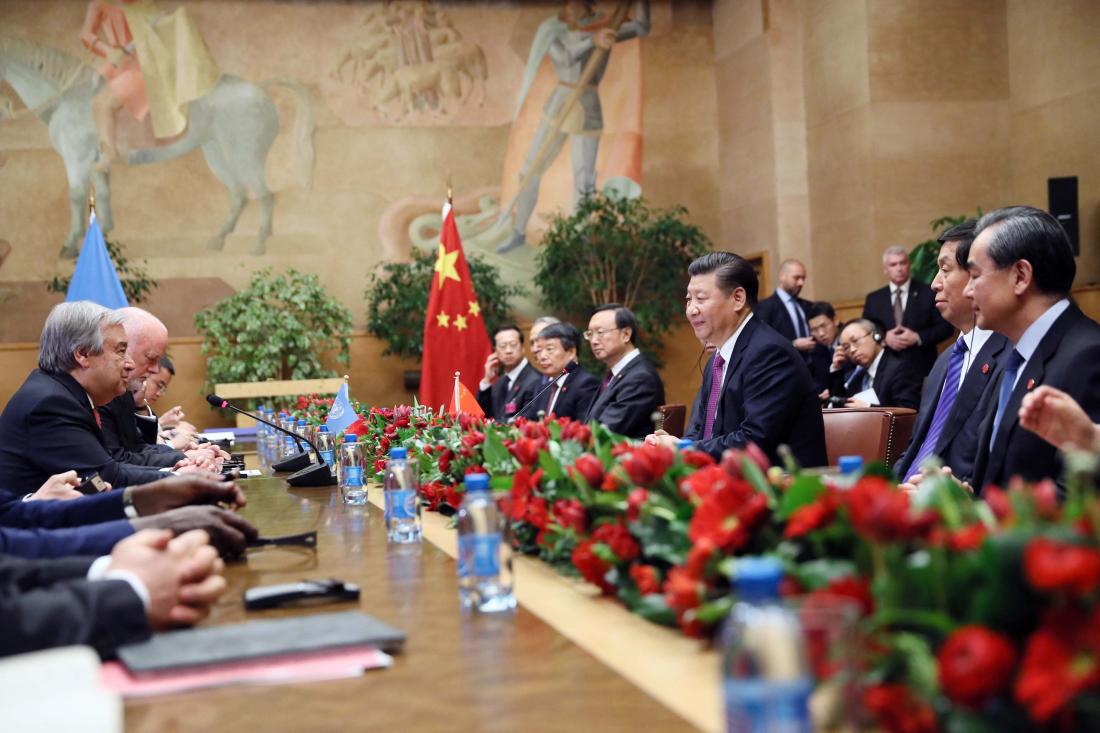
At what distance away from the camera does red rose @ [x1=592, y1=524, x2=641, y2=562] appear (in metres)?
1.74

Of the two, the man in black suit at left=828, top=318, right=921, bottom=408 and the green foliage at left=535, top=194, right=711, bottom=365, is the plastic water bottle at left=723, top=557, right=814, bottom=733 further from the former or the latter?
the green foliage at left=535, top=194, right=711, bottom=365

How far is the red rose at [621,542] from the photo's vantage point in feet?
5.69

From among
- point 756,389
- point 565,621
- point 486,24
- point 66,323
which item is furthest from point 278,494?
point 486,24

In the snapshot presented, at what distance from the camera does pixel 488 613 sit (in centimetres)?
179

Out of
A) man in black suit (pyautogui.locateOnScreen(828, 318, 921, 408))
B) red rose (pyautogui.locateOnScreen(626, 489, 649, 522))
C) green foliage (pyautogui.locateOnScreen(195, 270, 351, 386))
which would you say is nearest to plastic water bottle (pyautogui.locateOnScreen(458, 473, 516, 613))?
red rose (pyautogui.locateOnScreen(626, 489, 649, 522))

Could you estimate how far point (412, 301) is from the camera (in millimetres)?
11438

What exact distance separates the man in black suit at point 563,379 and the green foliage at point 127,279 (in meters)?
5.94

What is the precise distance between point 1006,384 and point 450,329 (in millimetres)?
7068

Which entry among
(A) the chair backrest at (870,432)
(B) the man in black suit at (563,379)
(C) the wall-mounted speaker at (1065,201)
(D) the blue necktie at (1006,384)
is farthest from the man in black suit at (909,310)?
(D) the blue necktie at (1006,384)

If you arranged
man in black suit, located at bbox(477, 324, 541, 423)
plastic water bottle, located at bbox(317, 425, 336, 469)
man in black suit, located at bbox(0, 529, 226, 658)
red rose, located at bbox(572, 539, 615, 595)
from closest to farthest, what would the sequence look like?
man in black suit, located at bbox(0, 529, 226, 658) < red rose, located at bbox(572, 539, 615, 595) < plastic water bottle, located at bbox(317, 425, 336, 469) < man in black suit, located at bbox(477, 324, 541, 423)

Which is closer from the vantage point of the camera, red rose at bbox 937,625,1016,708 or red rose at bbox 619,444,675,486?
red rose at bbox 937,625,1016,708

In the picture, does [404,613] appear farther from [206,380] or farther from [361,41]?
[361,41]

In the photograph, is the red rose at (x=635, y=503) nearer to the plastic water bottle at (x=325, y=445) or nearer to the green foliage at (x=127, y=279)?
the plastic water bottle at (x=325, y=445)

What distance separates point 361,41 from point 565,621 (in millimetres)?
11646
